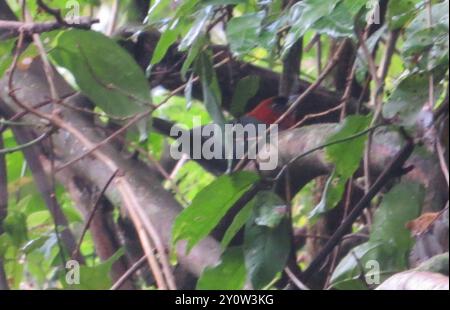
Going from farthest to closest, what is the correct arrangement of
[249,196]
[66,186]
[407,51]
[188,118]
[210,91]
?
[188,118], [66,186], [249,196], [210,91], [407,51]

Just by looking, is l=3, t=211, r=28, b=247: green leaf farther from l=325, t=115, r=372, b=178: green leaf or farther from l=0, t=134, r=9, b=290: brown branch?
l=325, t=115, r=372, b=178: green leaf

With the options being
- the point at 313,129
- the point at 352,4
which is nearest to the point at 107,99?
the point at 313,129

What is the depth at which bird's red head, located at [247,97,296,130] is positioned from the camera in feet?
4.58

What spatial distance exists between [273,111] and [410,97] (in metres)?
0.54

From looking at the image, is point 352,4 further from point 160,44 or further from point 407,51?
point 160,44

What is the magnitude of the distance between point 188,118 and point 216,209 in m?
0.70

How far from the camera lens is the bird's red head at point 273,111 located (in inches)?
55.0

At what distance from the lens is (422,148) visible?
3.41ft

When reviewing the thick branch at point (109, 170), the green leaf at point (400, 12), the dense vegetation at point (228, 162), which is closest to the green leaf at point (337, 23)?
the dense vegetation at point (228, 162)

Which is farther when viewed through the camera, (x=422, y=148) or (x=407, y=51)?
(x=422, y=148)

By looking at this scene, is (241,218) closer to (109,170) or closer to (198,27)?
(198,27)

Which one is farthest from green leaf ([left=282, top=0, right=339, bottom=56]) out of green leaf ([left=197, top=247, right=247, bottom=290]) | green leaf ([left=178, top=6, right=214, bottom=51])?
green leaf ([left=197, top=247, right=247, bottom=290])

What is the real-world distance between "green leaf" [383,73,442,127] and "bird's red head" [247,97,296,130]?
46cm

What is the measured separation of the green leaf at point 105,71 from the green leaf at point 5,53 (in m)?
0.06
